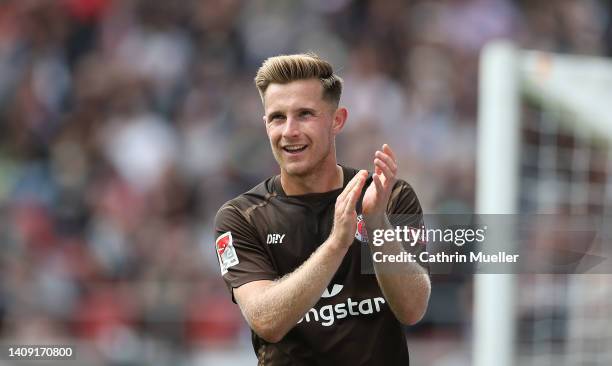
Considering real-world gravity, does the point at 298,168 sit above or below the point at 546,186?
below

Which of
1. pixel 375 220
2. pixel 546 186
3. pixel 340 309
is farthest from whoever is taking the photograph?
pixel 546 186

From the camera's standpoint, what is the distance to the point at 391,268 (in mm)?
4348

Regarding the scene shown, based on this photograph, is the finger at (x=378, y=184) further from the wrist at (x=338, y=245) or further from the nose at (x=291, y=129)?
the nose at (x=291, y=129)

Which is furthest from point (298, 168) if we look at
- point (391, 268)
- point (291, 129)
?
point (391, 268)

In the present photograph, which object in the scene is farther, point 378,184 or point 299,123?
point 299,123

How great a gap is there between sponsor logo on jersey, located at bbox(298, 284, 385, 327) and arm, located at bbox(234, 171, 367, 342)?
244 millimetres

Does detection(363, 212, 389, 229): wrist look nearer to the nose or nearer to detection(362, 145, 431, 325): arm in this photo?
detection(362, 145, 431, 325): arm

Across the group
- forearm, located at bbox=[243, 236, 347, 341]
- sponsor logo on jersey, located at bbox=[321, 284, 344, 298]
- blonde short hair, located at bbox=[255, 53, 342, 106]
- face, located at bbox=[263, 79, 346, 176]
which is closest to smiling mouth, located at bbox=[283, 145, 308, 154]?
face, located at bbox=[263, 79, 346, 176]

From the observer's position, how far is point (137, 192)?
10742mm

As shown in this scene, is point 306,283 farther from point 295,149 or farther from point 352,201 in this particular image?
point 295,149

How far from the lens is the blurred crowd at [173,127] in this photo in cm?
929

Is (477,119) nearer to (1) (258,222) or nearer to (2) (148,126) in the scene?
(2) (148,126)

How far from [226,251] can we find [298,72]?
2.59 feet

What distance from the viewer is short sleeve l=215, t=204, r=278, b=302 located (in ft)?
15.0
